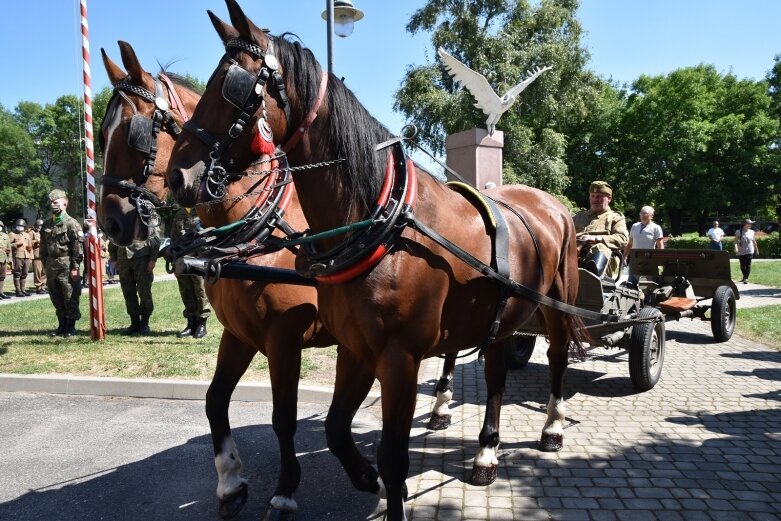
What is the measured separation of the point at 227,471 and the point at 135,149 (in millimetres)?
1942

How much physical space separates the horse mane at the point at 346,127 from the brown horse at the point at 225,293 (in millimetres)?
848

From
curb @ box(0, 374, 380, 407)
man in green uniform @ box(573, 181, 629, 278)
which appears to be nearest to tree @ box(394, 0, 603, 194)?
man in green uniform @ box(573, 181, 629, 278)

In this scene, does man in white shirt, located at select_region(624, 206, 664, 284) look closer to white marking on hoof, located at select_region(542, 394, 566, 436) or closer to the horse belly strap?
white marking on hoof, located at select_region(542, 394, 566, 436)

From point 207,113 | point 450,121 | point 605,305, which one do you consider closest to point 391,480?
point 207,113

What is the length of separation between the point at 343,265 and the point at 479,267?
2.41 feet

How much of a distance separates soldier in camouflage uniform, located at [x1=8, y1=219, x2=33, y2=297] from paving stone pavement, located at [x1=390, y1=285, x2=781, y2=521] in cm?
1458

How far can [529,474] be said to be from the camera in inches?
143

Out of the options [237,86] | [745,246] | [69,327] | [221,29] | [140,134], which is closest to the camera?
[237,86]

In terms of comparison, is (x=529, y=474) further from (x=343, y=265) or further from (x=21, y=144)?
(x=21, y=144)

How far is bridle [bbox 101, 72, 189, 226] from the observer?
3.01 metres

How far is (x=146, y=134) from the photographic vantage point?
3.08 meters

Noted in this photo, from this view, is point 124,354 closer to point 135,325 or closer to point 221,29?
point 135,325

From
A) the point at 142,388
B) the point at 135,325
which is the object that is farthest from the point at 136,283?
the point at 142,388

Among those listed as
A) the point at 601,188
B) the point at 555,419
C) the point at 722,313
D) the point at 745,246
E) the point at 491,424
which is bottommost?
the point at 555,419
